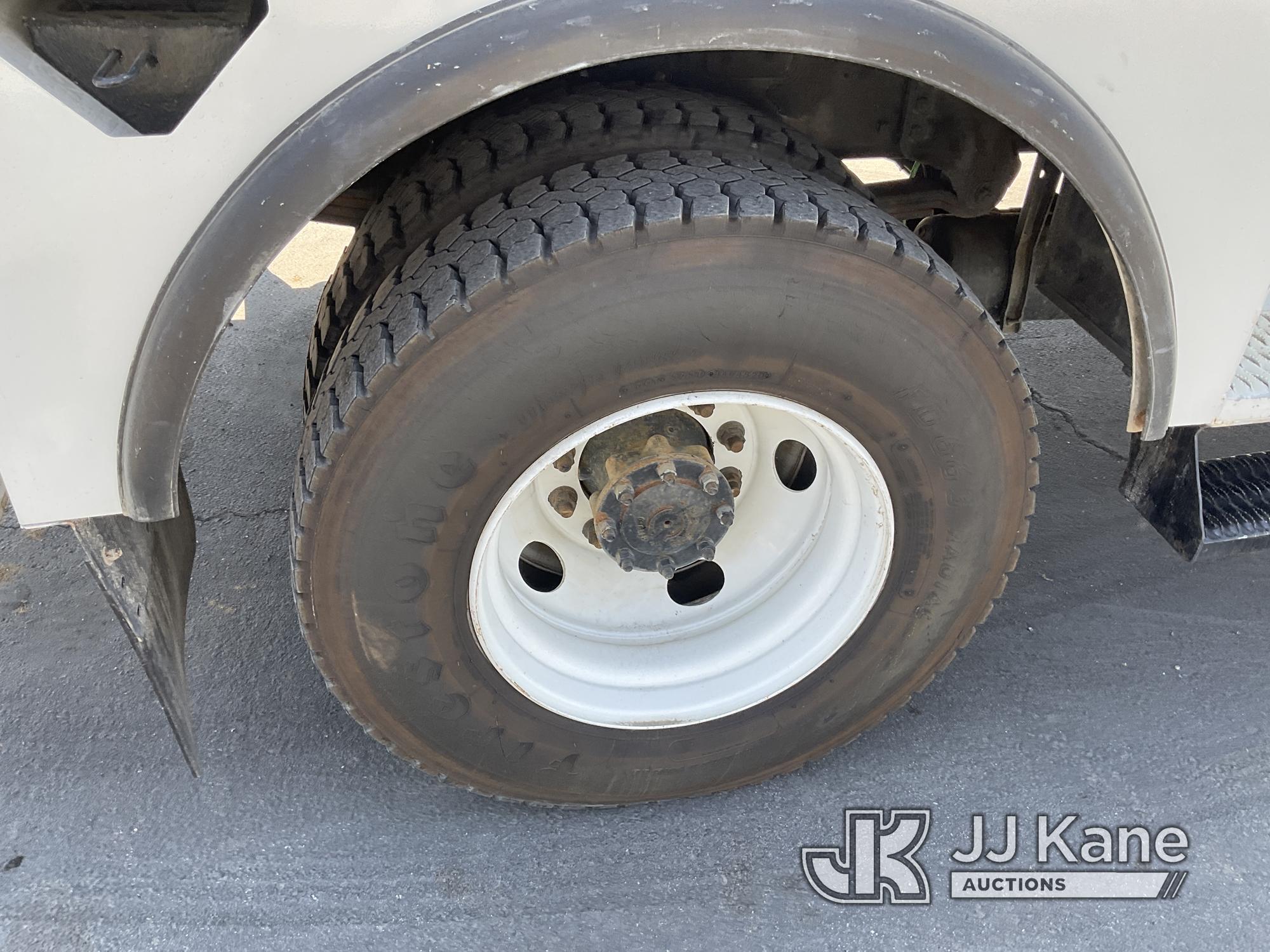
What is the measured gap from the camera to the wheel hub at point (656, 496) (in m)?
1.74

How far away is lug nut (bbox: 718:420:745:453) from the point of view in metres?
1.92

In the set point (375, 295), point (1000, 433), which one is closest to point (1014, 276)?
point (1000, 433)

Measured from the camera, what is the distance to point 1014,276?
227 centimetres

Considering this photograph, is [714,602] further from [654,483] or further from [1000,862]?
[1000,862]

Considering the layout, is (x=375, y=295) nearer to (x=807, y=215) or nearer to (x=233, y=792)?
(x=807, y=215)

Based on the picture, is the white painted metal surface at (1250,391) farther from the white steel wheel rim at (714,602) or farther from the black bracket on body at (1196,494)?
the white steel wheel rim at (714,602)

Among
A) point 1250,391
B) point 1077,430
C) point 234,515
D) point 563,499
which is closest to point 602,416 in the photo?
point 563,499

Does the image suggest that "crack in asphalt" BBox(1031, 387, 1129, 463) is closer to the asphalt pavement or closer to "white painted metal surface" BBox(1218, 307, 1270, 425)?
the asphalt pavement

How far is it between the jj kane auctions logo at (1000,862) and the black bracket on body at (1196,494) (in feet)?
2.01

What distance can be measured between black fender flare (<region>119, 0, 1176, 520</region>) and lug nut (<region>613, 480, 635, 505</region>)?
0.70 m

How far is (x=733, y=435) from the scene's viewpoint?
6.32ft

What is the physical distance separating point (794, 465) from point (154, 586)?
4.10ft

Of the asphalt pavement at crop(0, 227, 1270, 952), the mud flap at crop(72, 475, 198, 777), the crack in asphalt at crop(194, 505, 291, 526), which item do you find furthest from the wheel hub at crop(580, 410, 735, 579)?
the crack in asphalt at crop(194, 505, 291, 526)

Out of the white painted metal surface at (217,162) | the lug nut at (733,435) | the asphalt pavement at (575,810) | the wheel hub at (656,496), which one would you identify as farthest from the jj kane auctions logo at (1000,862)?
the white painted metal surface at (217,162)
